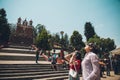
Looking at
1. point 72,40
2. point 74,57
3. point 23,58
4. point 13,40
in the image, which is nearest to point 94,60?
point 74,57

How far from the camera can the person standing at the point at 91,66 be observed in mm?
3086

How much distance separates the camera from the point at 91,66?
332 centimetres

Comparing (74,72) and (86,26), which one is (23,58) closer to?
(74,72)

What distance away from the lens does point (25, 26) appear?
120ft

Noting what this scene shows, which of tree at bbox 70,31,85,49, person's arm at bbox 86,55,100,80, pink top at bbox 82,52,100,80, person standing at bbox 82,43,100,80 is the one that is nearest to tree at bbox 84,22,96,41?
tree at bbox 70,31,85,49

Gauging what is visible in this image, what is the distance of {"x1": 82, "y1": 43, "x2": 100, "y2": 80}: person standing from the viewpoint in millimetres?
3086

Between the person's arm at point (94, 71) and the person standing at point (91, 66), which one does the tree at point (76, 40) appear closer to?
the person standing at point (91, 66)

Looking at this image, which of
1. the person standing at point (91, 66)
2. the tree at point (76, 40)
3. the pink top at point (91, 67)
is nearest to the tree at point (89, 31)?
the tree at point (76, 40)

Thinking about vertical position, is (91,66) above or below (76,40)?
below

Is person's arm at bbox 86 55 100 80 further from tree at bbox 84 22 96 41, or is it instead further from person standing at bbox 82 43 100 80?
tree at bbox 84 22 96 41

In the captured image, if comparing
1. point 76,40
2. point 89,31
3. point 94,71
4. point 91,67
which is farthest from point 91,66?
point 89,31

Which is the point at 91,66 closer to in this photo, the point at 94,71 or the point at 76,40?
the point at 94,71

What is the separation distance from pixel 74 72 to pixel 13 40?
1239 inches

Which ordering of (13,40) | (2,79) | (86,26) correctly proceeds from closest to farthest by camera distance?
1. (2,79)
2. (13,40)
3. (86,26)
